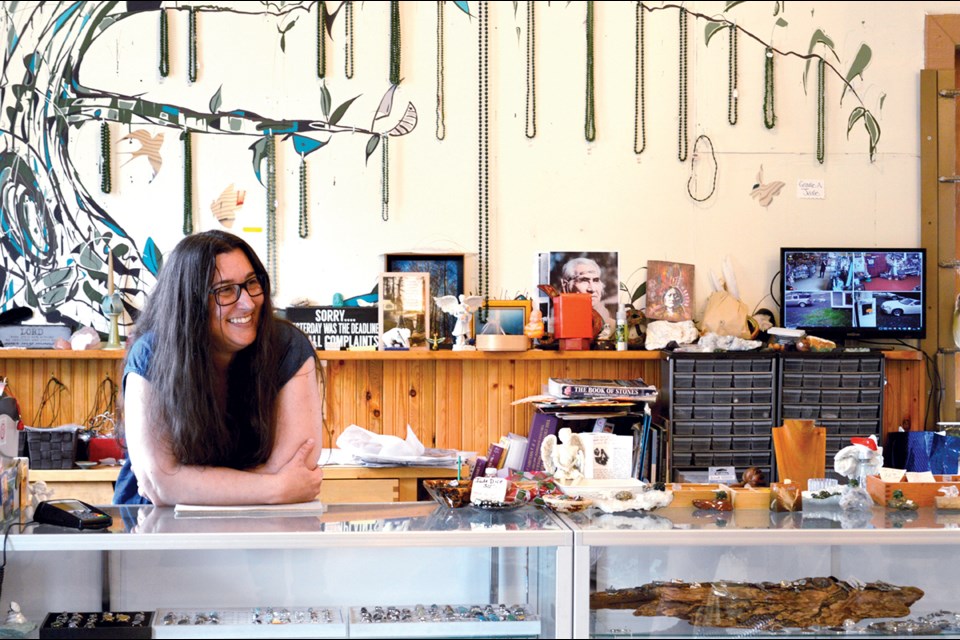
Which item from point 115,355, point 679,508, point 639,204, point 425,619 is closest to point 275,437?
point 425,619

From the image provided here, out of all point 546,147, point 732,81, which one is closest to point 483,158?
point 546,147

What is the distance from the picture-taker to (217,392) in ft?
7.36

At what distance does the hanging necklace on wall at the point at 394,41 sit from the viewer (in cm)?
397

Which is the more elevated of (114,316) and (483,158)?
(483,158)

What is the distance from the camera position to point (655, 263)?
3980 mm

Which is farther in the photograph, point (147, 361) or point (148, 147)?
point (148, 147)

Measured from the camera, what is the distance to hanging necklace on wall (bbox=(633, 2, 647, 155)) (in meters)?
4.08

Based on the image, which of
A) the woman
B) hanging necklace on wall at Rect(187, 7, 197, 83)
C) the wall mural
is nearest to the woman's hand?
the woman

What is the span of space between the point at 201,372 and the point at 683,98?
261cm

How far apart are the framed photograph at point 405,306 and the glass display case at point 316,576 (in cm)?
194

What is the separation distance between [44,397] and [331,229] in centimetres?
128

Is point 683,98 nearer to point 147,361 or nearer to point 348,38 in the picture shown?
point 348,38

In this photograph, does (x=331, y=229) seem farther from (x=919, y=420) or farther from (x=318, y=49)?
(x=919, y=420)

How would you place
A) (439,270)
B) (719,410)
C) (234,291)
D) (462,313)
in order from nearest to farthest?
(234,291), (719,410), (462,313), (439,270)
